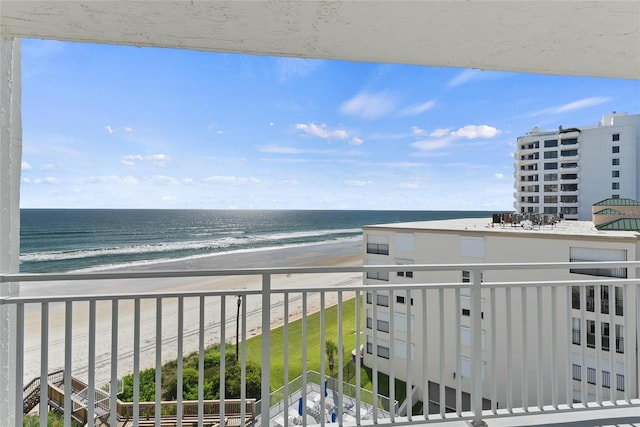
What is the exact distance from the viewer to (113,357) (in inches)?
51.8

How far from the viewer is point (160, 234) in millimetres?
18562

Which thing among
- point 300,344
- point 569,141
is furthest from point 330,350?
point 569,141

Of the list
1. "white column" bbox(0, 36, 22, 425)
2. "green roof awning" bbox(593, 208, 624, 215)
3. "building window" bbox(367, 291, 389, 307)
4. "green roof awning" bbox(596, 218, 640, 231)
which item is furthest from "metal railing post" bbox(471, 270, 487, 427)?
"green roof awning" bbox(593, 208, 624, 215)

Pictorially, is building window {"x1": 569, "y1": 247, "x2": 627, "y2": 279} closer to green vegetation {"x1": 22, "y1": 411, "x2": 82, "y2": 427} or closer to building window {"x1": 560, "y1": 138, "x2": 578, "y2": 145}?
building window {"x1": 560, "y1": 138, "x2": 578, "y2": 145}

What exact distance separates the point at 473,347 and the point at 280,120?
2182 cm

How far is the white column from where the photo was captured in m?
1.40

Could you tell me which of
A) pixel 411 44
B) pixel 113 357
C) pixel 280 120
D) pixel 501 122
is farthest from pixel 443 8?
pixel 280 120

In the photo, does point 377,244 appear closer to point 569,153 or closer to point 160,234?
point 569,153

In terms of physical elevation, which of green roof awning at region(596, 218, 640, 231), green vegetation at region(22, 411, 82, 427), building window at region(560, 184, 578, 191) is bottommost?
green vegetation at region(22, 411, 82, 427)

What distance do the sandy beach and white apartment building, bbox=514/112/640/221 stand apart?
3.17 metres

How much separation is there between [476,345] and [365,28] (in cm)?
155

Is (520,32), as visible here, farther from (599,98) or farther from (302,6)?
(599,98)

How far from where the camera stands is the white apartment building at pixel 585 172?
3777 millimetres

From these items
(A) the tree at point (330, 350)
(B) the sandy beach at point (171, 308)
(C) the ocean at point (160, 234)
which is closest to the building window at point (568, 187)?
(B) the sandy beach at point (171, 308)
